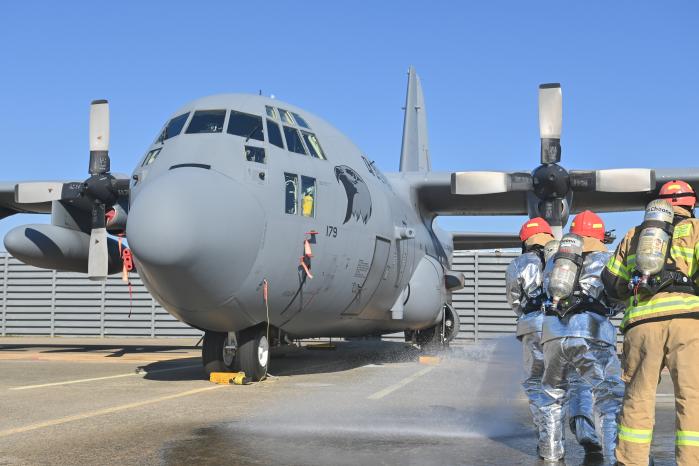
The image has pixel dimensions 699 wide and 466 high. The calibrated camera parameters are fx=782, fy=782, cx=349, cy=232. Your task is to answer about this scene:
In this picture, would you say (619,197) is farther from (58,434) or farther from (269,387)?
(58,434)

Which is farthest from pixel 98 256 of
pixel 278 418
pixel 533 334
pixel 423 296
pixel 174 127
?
pixel 533 334

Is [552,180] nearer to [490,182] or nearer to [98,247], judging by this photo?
[490,182]

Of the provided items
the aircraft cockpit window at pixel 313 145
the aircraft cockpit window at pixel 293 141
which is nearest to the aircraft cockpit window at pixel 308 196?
the aircraft cockpit window at pixel 293 141

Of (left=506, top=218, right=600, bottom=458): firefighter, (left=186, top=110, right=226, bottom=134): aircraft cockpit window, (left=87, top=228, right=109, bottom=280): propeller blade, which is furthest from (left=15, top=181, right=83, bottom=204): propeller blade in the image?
(left=506, top=218, right=600, bottom=458): firefighter

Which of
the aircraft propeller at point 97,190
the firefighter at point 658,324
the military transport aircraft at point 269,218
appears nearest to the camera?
the firefighter at point 658,324

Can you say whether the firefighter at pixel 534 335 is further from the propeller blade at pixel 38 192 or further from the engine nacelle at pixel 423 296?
the propeller blade at pixel 38 192

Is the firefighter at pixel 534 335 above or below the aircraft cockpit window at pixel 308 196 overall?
below

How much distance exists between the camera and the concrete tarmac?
562cm

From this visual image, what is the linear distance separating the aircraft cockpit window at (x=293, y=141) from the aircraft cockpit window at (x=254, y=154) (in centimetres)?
66

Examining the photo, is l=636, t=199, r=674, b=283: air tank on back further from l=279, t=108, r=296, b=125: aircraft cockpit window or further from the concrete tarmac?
l=279, t=108, r=296, b=125: aircraft cockpit window

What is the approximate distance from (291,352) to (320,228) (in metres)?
7.48

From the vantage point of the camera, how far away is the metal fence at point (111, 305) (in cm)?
2617

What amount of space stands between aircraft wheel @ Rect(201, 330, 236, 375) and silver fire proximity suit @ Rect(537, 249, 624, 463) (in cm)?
594

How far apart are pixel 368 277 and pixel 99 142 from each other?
6.85m
